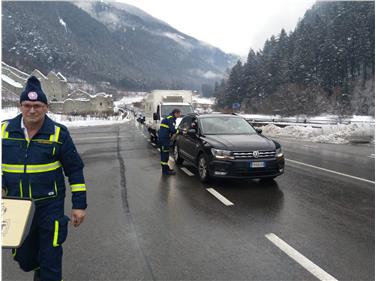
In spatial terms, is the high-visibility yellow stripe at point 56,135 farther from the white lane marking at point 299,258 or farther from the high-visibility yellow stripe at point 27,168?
the white lane marking at point 299,258

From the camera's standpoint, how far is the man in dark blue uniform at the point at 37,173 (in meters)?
3.13

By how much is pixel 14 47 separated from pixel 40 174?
20706 centimetres

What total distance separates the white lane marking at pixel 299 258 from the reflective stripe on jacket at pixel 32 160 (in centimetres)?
279

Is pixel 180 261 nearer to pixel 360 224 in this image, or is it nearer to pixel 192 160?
pixel 360 224

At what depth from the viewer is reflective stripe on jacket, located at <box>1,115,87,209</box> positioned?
3123mm

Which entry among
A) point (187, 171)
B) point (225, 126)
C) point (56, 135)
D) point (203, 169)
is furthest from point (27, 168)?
point (187, 171)

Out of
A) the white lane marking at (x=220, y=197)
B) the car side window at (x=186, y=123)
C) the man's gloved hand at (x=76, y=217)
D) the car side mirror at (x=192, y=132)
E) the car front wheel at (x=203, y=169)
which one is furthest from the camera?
the car side window at (x=186, y=123)

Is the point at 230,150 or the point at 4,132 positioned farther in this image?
the point at 230,150

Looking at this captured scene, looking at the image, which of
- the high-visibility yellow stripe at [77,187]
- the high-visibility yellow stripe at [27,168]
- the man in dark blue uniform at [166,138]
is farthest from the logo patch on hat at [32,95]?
the man in dark blue uniform at [166,138]

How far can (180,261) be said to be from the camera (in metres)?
4.19

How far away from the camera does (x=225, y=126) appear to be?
31.4 ft

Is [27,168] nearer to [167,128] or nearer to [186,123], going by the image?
[167,128]

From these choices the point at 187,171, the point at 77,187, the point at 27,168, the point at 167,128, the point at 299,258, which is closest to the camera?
the point at 27,168

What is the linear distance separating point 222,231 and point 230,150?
2921 millimetres
